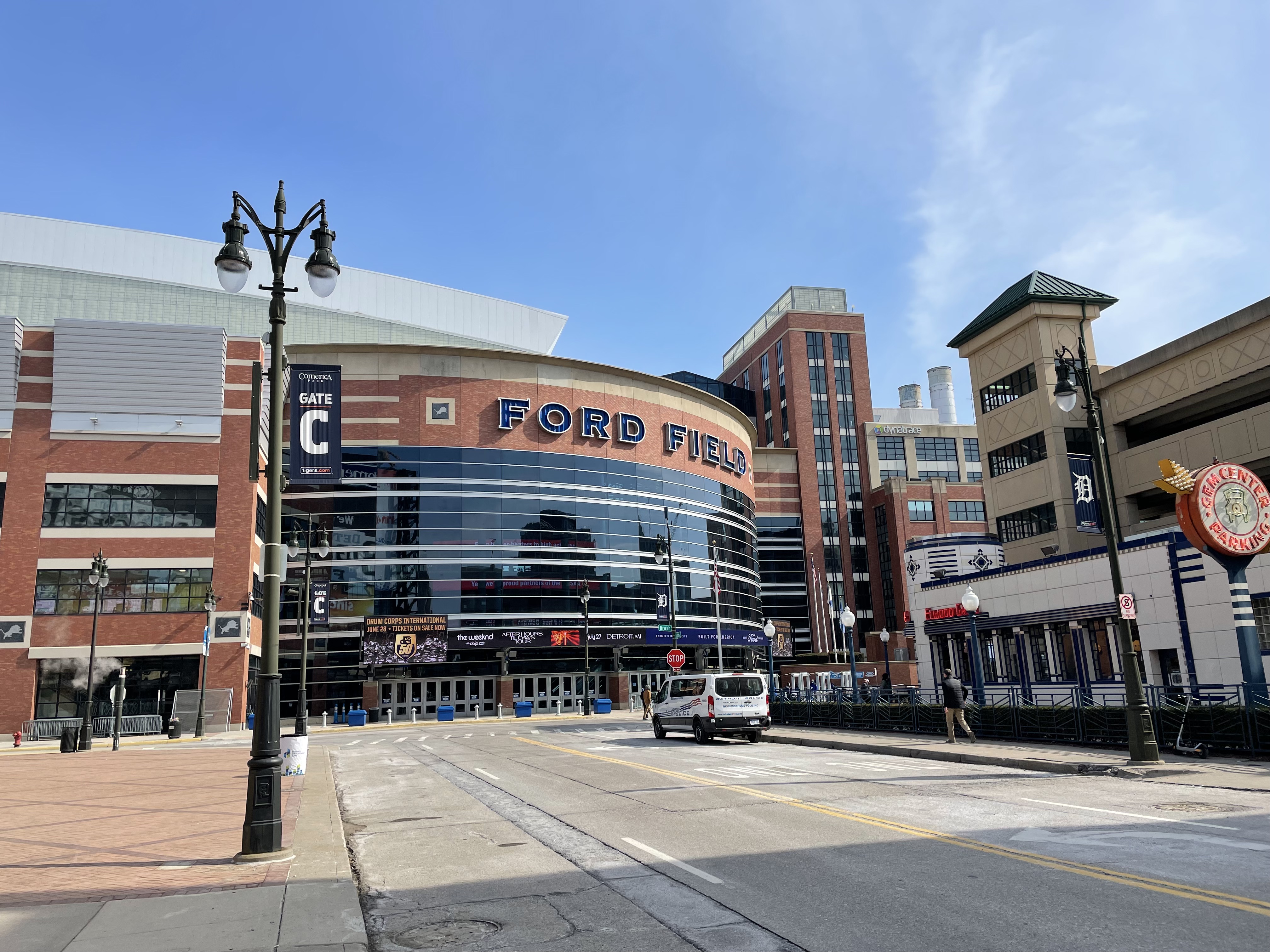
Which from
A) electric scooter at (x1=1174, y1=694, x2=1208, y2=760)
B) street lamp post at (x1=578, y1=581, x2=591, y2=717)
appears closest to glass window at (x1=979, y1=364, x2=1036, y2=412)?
street lamp post at (x1=578, y1=581, x2=591, y2=717)

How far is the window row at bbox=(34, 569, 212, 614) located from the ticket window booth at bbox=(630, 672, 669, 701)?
101ft

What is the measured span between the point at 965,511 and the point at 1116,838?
305 feet

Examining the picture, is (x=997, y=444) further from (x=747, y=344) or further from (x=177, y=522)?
(x=747, y=344)

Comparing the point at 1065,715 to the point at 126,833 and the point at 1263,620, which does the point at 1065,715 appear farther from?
the point at 126,833

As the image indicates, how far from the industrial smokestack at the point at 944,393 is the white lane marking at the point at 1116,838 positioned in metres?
115

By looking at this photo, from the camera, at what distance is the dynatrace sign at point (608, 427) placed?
6519 centimetres

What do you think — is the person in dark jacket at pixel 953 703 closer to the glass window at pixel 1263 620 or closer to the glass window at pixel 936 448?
the glass window at pixel 1263 620

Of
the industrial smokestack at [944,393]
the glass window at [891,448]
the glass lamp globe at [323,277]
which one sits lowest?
the glass lamp globe at [323,277]

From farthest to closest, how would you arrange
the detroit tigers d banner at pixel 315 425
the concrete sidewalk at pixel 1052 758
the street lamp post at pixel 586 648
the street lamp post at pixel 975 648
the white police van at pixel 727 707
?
the street lamp post at pixel 586 648
the white police van at pixel 727 707
the street lamp post at pixel 975 648
the concrete sidewalk at pixel 1052 758
the detroit tigers d banner at pixel 315 425

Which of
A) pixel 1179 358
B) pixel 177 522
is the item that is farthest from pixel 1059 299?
pixel 177 522

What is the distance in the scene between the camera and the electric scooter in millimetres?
17547

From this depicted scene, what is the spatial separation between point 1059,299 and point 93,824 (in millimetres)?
41735

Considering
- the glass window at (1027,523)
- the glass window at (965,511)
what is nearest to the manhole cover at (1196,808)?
the glass window at (1027,523)

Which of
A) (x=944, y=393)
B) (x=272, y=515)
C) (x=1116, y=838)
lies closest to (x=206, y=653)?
(x=272, y=515)
